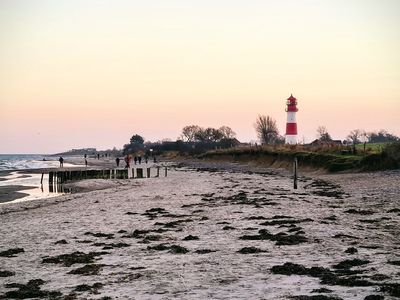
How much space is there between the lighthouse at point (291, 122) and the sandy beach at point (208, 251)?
52.5 meters

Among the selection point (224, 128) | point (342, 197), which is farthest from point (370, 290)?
point (224, 128)

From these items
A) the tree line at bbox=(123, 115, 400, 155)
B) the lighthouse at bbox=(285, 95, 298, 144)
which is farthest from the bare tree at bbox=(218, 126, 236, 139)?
the lighthouse at bbox=(285, 95, 298, 144)

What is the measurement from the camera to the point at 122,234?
1341cm

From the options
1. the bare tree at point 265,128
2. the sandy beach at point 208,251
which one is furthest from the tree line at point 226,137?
the sandy beach at point 208,251

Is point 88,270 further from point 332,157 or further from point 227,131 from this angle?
point 227,131

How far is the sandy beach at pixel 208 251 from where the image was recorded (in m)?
7.55

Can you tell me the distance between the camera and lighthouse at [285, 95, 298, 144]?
237ft

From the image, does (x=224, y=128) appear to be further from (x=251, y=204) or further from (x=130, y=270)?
(x=130, y=270)

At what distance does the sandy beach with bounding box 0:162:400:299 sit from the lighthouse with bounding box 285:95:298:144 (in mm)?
52524

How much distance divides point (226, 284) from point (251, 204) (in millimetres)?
12198

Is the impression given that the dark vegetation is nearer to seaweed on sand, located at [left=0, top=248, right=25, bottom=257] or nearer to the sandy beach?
the sandy beach

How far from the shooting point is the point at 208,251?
10.5 metres

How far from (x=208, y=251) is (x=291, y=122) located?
64.4m

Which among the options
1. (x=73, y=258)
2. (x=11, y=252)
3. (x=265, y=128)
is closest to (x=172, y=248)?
(x=73, y=258)
